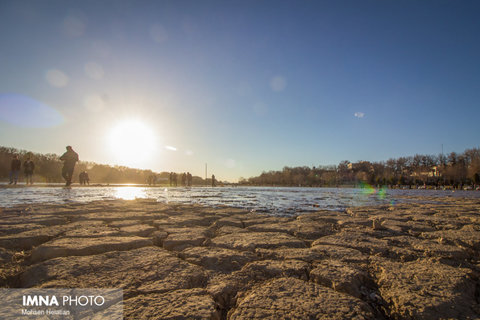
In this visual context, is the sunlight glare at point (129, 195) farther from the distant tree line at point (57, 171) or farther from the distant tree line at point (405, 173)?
the distant tree line at point (405, 173)

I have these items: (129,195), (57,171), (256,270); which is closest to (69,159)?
(129,195)

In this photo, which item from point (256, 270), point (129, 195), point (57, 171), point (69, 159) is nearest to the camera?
point (256, 270)

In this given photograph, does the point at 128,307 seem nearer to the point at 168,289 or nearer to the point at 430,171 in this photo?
the point at 168,289

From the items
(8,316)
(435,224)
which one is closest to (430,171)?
(435,224)

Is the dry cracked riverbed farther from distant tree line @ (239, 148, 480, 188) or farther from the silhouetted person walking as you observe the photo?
distant tree line @ (239, 148, 480, 188)

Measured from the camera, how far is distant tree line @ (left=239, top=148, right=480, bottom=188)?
4931 centimetres

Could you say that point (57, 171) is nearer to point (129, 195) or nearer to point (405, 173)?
point (129, 195)

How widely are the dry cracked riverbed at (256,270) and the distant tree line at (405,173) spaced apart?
55.2 meters

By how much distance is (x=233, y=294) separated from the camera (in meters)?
1.18

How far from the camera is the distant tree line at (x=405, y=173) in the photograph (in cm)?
4931

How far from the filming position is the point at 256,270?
1449 millimetres

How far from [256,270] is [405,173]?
87.1 metres

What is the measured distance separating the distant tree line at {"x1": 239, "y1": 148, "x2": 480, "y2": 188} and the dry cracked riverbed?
55192mm

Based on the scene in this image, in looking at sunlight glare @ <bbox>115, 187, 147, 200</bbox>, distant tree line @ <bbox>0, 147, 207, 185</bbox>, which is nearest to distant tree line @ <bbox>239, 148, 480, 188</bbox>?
distant tree line @ <bbox>0, 147, 207, 185</bbox>
